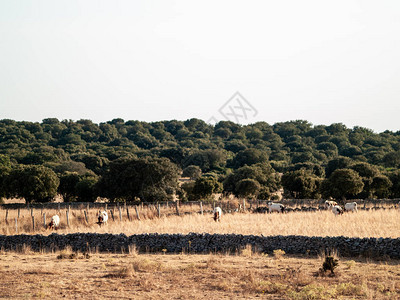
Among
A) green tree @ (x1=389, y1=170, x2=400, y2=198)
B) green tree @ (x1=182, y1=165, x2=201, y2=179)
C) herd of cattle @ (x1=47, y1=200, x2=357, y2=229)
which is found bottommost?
herd of cattle @ (x1=47, y1=200, x2=357, y2=229)

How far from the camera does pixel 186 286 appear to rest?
14.4m

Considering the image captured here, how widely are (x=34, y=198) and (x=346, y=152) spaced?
255 feet

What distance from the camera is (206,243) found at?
21031 mm

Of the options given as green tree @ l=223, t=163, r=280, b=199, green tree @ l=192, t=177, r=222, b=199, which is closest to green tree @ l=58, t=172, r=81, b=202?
green tree @ l=192, t=177, r=222, b=199

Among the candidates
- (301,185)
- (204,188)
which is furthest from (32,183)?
(301,185)

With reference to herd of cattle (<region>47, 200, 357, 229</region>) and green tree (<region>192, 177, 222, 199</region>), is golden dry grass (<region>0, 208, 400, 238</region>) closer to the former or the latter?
herd of cattle (<region>47, 200, 357, 229</region>)

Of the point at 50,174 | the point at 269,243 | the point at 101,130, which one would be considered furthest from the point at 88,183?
the point at 101,130

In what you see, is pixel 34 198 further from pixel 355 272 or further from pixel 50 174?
pixel 355 272

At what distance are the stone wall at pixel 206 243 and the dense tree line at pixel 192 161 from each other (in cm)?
2374

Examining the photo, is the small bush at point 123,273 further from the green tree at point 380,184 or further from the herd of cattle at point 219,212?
the green tree at point 380,184

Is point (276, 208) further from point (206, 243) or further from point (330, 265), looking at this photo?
point (330, 265)

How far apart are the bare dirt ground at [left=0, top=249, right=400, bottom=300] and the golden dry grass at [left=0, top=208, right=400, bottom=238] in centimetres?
507

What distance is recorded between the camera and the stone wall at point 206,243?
724 inches

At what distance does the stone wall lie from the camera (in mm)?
18384
